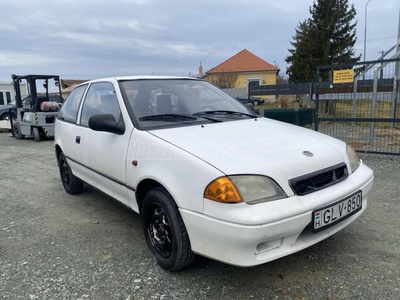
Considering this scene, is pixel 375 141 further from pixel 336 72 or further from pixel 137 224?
pixel 137 224

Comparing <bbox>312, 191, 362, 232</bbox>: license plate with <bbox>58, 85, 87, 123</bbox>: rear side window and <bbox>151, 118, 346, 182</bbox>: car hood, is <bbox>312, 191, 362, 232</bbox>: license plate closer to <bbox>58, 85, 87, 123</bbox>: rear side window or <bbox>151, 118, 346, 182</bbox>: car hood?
<bbox>151, 118, 346, 182</bbox>: car hood

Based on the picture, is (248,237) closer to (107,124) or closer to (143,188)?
(143,188)

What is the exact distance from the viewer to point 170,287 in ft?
7.98

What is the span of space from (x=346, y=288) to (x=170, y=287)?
1307mm

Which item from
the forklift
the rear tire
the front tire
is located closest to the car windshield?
the front tire

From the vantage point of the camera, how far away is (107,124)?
9.59ft

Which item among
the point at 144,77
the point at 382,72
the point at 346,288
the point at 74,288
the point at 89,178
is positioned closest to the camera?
the point at 346,288

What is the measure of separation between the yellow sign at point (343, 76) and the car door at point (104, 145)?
555 cm

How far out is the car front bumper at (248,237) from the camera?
2008 millimetres

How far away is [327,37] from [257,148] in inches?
854

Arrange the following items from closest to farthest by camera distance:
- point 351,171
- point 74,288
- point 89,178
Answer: point 74,288
point 351,171
point 89,178

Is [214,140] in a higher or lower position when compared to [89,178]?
higher

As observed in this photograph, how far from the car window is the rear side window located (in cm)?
27

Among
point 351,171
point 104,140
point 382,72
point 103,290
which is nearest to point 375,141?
point 382,72
